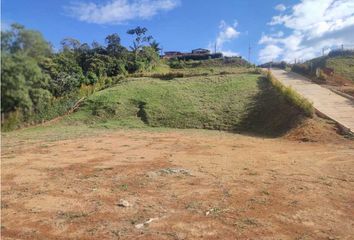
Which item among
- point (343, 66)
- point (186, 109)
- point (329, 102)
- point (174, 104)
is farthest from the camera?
point (343, 66)

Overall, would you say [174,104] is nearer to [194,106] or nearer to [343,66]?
[194,106]

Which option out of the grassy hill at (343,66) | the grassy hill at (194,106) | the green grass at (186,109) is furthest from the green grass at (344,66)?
the grassy hill at (194,106)

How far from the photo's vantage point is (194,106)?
22.1 metres

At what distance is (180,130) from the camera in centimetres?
1905

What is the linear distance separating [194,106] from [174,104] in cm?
123

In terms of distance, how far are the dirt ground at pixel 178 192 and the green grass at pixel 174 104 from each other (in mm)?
7158

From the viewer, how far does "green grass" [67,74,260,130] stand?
20.5 m

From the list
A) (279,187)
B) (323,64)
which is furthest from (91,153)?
(323,64)

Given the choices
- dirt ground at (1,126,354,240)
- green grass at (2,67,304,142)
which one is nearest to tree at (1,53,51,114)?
A: dirt ground at (1,126,354,240)

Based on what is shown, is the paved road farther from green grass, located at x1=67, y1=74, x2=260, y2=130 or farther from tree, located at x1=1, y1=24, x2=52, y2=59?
tree, located at x1=1, y1=24, x2=52, y2=59

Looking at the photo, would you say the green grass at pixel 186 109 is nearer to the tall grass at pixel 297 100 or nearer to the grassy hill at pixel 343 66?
the tall grass at pixel 297 100

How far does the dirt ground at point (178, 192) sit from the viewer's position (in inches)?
220

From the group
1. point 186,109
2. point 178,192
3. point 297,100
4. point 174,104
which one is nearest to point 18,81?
point 178,192

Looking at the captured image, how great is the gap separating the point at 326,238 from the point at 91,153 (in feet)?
28.4
